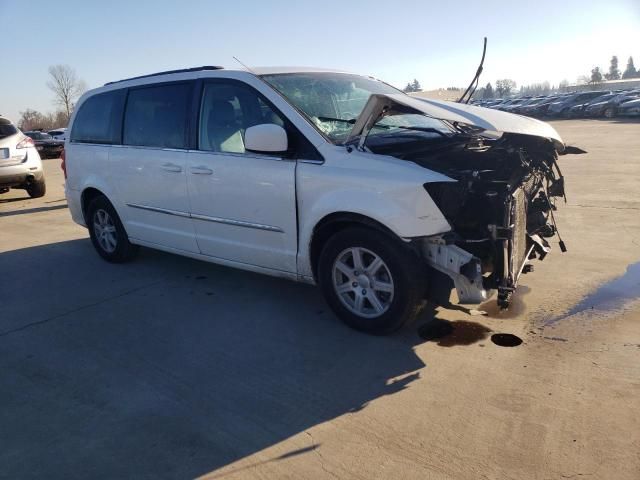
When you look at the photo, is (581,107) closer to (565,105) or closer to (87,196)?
(565,105)

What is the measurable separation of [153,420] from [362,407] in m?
1.17

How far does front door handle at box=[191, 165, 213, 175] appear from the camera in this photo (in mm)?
4320

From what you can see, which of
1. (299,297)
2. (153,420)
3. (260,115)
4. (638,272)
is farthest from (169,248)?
(638,272)

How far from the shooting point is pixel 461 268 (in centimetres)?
327

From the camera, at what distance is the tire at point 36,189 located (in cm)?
1084

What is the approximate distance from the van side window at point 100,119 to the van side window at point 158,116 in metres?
0.19

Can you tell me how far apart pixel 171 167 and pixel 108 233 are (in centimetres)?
169

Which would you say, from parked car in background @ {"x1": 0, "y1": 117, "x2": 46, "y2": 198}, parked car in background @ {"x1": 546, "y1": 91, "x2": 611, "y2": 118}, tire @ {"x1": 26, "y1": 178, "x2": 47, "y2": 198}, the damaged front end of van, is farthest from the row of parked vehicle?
the damaged front end of van

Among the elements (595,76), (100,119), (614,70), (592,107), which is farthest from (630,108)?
(614,70)

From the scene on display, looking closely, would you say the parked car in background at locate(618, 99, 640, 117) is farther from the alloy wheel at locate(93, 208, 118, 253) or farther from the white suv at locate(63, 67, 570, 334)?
the alloy wheel at locate(93, 208, 118, 253)

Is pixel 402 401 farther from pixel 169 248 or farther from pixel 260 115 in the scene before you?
pixel 169 248

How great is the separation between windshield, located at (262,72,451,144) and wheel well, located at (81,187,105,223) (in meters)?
2.75

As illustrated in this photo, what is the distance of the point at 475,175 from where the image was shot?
136 inches

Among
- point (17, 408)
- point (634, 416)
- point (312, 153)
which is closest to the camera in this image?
point (634, 416)
